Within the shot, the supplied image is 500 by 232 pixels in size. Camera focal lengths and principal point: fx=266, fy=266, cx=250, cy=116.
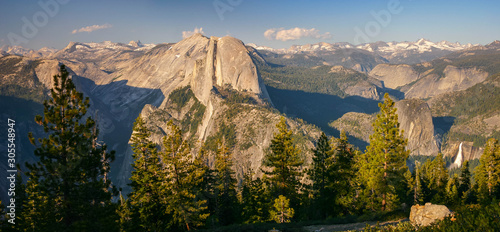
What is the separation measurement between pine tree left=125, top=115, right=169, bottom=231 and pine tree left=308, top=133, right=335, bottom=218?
20.8m

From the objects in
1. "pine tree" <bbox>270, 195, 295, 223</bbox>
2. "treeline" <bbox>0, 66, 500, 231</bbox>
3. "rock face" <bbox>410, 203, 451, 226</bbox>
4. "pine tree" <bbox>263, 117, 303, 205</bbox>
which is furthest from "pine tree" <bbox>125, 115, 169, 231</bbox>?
"rock face" <bbox>410, 203, 451, 226</bbox>

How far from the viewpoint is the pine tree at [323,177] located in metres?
36.2

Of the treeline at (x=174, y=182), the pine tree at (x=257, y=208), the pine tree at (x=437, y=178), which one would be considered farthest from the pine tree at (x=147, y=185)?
the pine tree at (x=437, y=178)

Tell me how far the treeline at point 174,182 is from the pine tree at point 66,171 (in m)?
0.06

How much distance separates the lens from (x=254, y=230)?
2336 centimetres

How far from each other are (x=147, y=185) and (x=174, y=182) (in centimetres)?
276

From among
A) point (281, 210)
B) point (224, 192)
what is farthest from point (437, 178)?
point (224, 192)

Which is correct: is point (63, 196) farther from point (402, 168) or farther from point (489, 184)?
point (489, 184)

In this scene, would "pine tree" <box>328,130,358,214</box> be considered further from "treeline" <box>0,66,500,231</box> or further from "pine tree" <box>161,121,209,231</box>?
"pine tree" <box>161,121,209,231</box>

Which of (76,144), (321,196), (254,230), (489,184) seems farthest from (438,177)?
(76,144)

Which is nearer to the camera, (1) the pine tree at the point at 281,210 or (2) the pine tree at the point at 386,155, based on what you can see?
(2) the pine tree at the point at 386,155

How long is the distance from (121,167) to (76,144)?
190 m

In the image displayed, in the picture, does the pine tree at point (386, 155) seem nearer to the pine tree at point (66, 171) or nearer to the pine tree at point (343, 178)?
the pine tree at point (343, 178)

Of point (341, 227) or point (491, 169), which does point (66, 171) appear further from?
point (491, 169)
